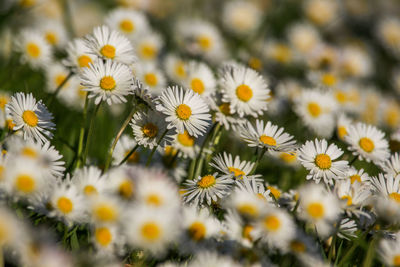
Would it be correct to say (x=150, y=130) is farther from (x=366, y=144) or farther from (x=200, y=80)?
(x=366, y=144)

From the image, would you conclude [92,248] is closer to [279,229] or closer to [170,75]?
[279,229]

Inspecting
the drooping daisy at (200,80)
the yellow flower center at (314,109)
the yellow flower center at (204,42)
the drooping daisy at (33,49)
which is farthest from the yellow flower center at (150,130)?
the yellow flower center at (204,42)

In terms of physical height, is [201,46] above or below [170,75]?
above

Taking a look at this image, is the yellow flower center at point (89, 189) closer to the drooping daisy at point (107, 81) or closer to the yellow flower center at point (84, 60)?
the drooping daisy at point (107, 81)

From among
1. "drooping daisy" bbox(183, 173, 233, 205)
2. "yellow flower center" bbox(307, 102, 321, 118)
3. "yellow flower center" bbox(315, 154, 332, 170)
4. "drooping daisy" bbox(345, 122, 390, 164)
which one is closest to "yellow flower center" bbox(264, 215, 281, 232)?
"drooping daisy" bbox(183, 173, 233, 205)

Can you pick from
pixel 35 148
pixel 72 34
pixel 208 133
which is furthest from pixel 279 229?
pixel 72 34

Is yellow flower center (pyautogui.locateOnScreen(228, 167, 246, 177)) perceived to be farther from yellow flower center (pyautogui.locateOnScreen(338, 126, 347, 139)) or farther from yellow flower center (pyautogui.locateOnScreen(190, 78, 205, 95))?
yellow flower center (pyautogui.locateOnScreen(338, 126, 347, 139))
